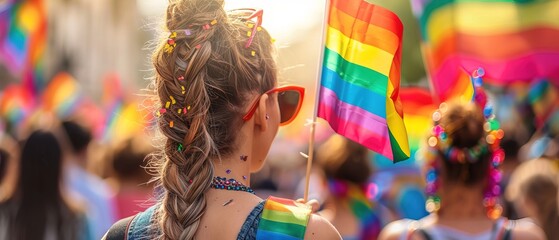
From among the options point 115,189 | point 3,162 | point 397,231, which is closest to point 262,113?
point 397,231

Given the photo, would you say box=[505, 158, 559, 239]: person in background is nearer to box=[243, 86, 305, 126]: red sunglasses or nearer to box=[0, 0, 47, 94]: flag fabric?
box=[243, 86, 305, 126]: red sunglasses

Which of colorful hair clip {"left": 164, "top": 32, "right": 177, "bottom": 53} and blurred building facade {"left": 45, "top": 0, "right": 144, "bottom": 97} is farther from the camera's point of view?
blurred building facade {"left": 45, "top": 0, "right": 144, "bottom": 97}

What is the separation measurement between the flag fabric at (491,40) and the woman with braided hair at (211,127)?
8.44 ft

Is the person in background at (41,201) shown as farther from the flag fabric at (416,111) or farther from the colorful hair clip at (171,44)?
the colorful hair clip at (171,44)

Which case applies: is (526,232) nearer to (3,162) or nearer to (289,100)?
(289,100)

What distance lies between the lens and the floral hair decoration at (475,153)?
4.07 metres

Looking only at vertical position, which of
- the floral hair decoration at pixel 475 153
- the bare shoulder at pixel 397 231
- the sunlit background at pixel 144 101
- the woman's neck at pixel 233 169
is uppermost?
the woman's neck at pixel 233 169

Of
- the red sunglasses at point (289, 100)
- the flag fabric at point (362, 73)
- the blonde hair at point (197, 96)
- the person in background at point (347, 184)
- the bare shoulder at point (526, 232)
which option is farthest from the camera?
the person in background at point (347, 184)

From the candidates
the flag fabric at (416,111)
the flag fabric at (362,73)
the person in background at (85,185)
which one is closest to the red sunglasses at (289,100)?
the flag fabric at (362,73)

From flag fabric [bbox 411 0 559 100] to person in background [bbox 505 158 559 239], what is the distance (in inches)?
26.5

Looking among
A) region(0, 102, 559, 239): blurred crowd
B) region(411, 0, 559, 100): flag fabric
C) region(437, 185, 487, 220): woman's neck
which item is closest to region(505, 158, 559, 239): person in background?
region(0, 102, 559, 239): blurred crowd

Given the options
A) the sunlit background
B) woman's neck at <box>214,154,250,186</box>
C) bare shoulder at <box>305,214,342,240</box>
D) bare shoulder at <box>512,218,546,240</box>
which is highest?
woman's neck at <box>214,154,250,186</box>

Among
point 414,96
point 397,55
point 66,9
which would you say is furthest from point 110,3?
point 397,55

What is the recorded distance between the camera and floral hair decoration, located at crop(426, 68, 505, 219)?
4074 mm
